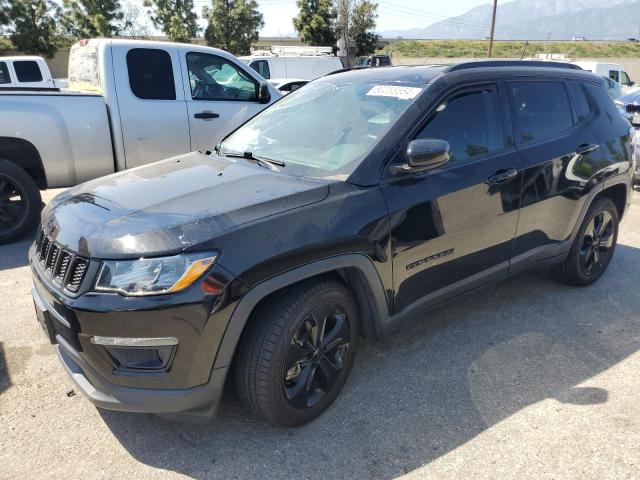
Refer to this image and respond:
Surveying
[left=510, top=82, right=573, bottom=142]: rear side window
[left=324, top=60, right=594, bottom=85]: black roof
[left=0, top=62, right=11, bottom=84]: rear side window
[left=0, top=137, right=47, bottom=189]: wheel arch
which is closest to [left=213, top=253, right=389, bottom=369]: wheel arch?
[left=324, top=60, right=594, bottom=85]: black roof

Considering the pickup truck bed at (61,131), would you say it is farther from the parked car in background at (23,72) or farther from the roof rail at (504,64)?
the parked car in background at (23,72)

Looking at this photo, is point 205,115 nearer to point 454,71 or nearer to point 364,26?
point 454,71

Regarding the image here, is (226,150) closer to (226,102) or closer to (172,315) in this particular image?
(172,315)

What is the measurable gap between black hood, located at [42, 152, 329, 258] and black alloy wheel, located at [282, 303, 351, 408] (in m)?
0.58

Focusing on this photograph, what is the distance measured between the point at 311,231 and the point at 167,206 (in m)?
0.69

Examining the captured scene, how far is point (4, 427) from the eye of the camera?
2674 mm

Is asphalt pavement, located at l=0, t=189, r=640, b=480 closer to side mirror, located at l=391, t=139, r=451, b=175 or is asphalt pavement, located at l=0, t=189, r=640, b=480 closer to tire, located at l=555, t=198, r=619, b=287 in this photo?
tire, located at l=555, t=198, r=619, b=287

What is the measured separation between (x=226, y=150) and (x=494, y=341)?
7.22 feet

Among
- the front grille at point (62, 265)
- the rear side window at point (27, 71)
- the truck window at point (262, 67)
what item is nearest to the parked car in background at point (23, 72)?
the rear side window at point (27, 71)

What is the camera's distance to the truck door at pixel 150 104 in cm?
568

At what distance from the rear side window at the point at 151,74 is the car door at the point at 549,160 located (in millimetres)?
3942

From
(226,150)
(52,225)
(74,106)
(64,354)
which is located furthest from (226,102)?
(64,354)

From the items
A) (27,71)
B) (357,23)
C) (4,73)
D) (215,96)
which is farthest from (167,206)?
(357,23)

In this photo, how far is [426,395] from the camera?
9.59 ft
